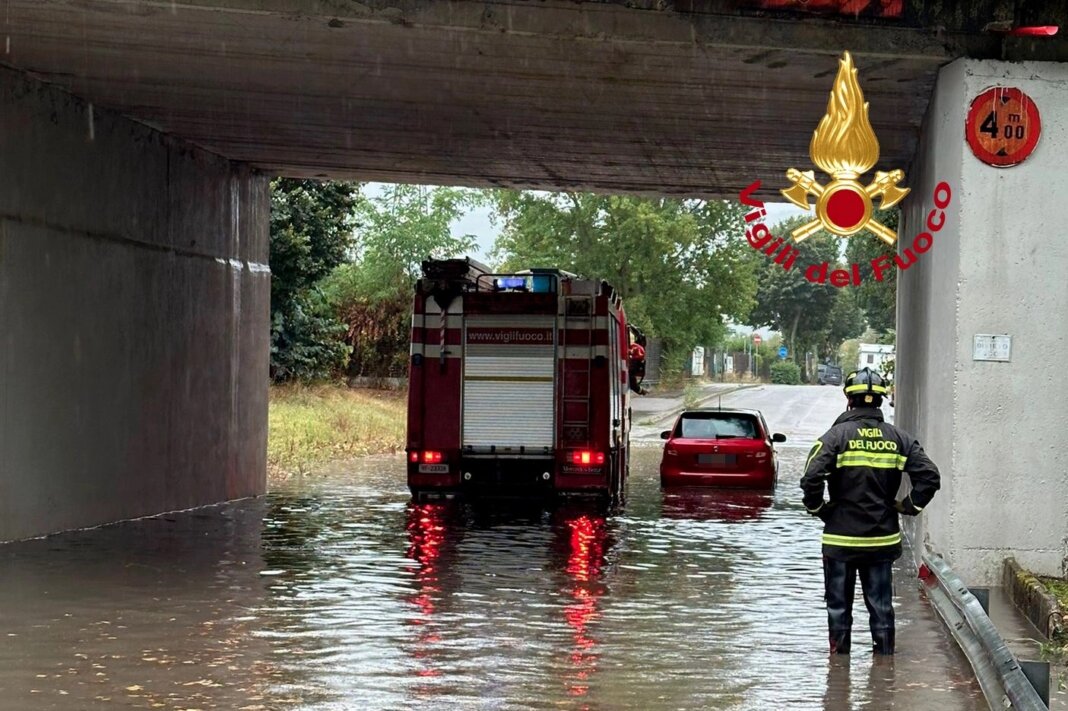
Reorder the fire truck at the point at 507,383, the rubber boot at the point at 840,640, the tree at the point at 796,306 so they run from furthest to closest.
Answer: the tree at the point at 796,306, the fire truck at the point at 507,383, the rubber boot at the point at 840,640

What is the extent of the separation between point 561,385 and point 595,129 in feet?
12.7

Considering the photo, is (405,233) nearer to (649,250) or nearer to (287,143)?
(649,250)

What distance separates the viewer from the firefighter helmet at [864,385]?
10.1 m

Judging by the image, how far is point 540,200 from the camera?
61156mm

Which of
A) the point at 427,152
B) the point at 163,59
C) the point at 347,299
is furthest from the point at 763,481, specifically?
the point at 347,299

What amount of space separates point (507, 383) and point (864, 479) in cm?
1100

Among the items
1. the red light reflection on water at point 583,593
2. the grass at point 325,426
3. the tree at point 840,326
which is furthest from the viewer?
the tree at point 840,326

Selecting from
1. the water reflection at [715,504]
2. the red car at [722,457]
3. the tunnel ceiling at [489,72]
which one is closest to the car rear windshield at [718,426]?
the red car at [722,457]

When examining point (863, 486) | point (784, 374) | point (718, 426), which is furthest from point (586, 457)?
point (784, 374)

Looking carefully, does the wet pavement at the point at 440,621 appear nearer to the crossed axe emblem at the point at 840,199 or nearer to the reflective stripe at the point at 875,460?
the reflective stripe at the point at 875,460

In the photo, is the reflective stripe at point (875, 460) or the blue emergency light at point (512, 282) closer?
the reflective stripe at point (875, 460)

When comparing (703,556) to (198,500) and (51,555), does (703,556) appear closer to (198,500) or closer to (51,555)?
(51,555)

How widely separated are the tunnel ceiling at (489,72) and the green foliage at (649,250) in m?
39.2

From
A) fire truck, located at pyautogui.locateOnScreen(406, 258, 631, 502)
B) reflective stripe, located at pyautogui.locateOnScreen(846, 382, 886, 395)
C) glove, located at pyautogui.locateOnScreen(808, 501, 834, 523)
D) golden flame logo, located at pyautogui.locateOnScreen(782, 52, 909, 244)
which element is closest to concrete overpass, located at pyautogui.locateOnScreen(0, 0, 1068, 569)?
golden flame logo, located at pyautogui.locateOnScreen(782, 52, 909, 244)
